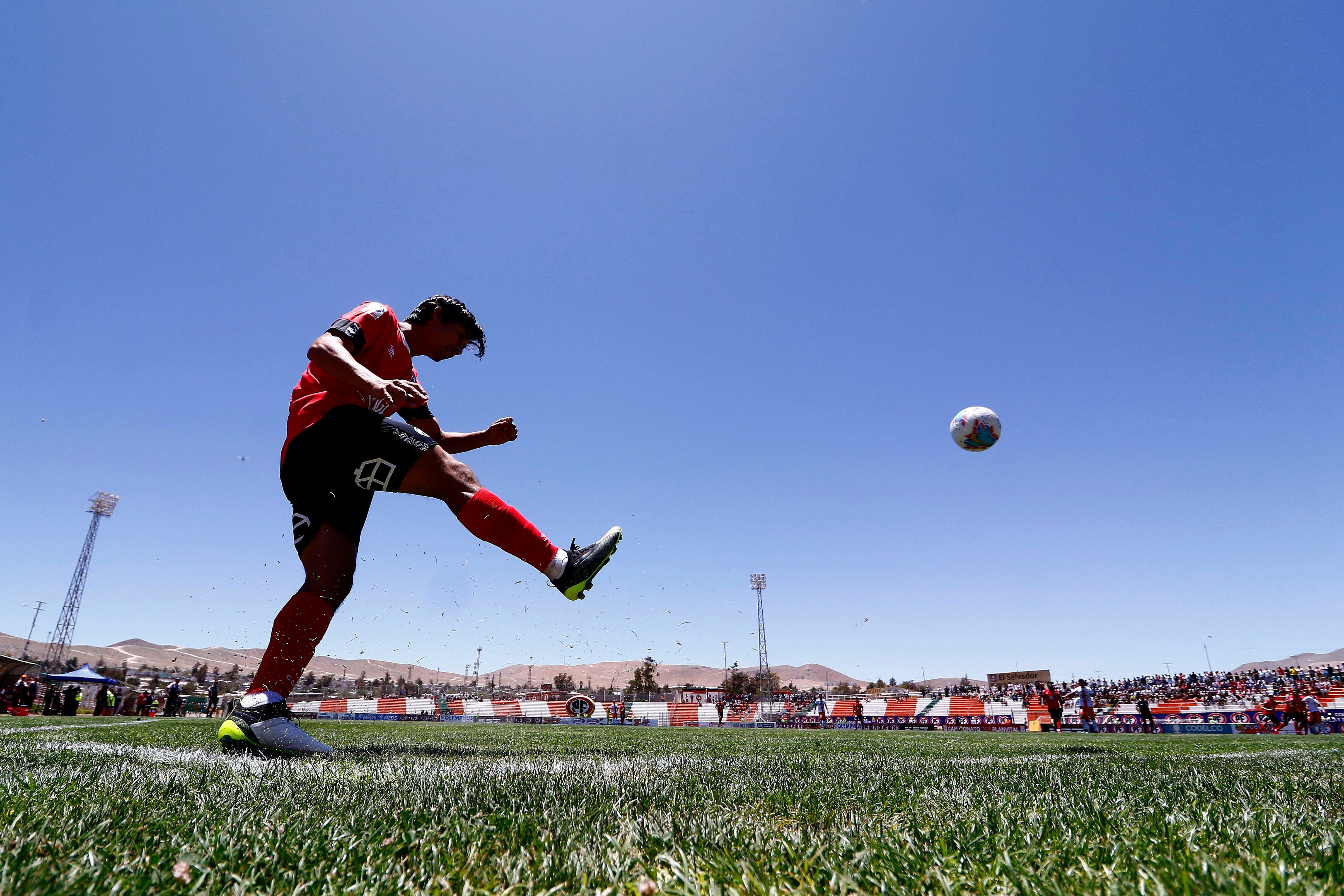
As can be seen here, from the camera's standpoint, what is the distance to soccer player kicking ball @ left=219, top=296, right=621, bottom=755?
3057 mm

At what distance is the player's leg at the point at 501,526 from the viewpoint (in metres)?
3.09

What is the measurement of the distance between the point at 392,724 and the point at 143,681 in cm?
5251

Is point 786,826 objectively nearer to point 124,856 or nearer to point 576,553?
point 124,856

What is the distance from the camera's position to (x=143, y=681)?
47906 millimetres

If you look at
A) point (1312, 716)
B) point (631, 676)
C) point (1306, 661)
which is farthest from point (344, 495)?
point (1306, 661)

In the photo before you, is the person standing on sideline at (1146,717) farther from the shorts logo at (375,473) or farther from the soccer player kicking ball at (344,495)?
the shorts logo at (375,473)

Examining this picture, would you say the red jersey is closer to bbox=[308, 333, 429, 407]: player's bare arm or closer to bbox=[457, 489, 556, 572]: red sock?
bbox=[308, 333, 429, 407]: player's bare arm

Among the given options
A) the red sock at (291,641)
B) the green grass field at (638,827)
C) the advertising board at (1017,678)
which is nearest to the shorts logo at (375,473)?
the red sock at (291,641)

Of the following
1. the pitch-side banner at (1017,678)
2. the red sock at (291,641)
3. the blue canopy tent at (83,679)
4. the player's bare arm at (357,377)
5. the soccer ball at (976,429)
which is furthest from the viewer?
the pitch-side banner at (1017,678)

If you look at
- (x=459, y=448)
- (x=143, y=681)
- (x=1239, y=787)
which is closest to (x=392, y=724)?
(x=459, y=448)

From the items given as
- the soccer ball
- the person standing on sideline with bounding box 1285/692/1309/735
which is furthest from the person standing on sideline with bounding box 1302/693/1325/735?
the soccer ball

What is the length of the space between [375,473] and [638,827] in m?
2.25

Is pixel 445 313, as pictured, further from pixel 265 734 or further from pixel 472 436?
pixel 265 734

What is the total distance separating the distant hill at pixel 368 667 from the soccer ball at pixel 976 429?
107036 millimetres
